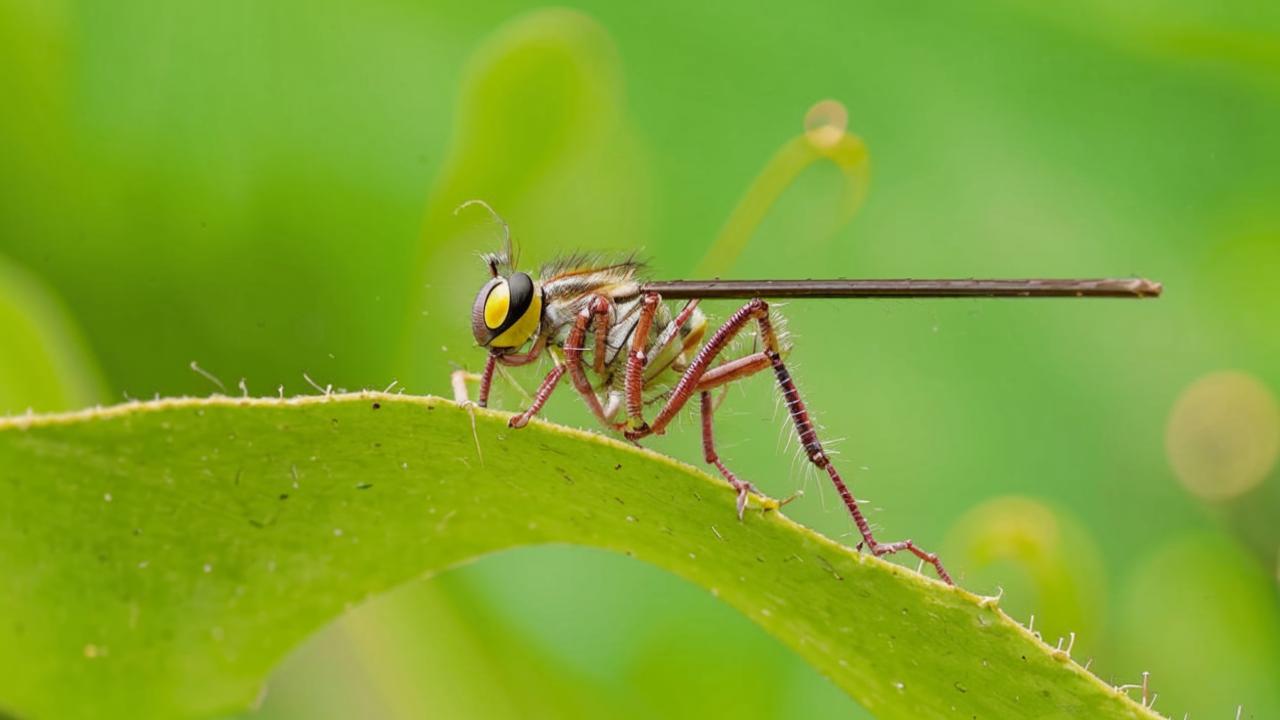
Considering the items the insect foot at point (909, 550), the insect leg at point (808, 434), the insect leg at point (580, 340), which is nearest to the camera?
the insect foot at point (909, 550)

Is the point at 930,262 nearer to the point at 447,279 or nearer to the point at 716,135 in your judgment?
the point at 716,135

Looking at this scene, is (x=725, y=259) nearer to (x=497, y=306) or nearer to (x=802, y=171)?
(x=802, y=171)

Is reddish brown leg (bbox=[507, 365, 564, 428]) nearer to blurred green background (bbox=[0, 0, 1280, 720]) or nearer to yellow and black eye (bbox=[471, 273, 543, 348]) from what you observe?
yellow and black eye (bbox=[471, 273, 543, 348])

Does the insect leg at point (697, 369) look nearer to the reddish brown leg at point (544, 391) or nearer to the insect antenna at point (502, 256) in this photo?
the reddish brown leg at point (544, 391)

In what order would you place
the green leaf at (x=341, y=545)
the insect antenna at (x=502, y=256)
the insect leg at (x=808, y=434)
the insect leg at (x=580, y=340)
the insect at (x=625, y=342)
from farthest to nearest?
the insect antenna at (x=502, y=256), the insect leg at (x=580, y=340), the insect at (x=625, y=342), the insect leg at (x=808, y=434), the green leaf at (x=341, y=545)

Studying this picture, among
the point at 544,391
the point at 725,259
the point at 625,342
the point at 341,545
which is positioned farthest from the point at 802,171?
the point at 341,545

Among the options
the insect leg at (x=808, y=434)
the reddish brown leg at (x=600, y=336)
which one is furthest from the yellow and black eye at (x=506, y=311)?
the insect leg at (x=808, y=434)

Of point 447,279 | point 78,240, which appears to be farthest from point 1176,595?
point 78,240
